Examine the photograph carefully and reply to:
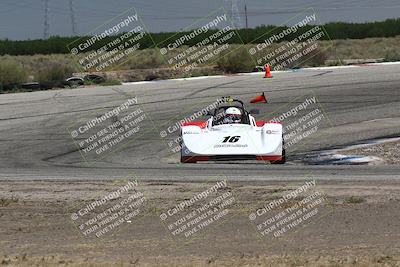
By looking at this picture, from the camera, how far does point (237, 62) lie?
4438 centimetres

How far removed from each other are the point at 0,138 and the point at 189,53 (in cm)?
3394

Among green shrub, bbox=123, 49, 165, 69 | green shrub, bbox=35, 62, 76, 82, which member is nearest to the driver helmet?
green shrub, bbox=35, 62, 76, 82

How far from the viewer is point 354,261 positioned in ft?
28.6

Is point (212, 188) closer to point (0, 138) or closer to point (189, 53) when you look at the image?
point (0, 138)

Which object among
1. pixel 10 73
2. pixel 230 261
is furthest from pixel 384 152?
pixel 10 73

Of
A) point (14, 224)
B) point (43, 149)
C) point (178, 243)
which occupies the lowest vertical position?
point (178, 243)

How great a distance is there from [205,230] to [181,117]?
51.8 ft

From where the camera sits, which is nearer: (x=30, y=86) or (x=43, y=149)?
(x=43, y=149)

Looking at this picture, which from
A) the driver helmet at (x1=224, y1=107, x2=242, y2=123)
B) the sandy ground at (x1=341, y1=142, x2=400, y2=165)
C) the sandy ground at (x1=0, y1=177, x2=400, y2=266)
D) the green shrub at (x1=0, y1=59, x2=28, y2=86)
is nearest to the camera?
the sandy ground at (x1=0, y1=177, x2=400, y2=266)

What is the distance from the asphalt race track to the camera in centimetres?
1664

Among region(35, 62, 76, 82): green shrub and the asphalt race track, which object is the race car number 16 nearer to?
the asphalt race track

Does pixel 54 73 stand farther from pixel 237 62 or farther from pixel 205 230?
pixel 205 230

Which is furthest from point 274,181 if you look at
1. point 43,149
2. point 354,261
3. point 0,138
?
point 0,138

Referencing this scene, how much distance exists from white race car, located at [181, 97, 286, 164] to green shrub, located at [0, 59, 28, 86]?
26716 millimetres
